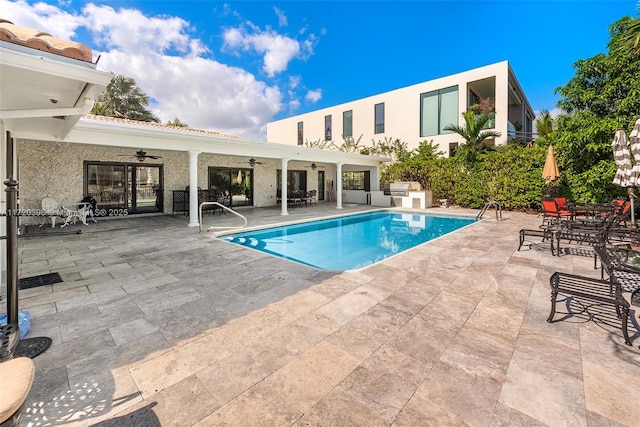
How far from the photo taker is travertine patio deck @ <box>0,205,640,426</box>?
78.7 inches

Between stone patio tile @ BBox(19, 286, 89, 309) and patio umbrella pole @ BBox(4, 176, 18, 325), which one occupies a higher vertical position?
patio umbrella pole @ BBox(4, 176, 18, 325)

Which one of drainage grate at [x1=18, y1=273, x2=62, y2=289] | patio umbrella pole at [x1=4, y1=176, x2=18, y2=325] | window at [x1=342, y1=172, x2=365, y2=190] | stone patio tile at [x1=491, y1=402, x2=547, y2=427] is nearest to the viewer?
stone patio tile at [x1=491, y1=402, x2=547, y2=427]

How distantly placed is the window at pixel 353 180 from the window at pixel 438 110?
496 centimetres

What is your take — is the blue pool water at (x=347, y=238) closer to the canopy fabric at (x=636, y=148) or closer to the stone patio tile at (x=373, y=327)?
the stone patio tile at (x=373, y=327)

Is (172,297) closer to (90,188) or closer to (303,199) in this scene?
(90,188)

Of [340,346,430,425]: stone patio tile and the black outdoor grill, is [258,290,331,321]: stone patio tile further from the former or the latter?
the black outdoor grill

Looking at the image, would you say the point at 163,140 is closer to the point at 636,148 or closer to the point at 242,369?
the point at 242,369

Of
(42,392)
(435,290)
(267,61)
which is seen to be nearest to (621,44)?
(435,290)

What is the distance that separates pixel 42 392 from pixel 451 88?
2082 centimetres

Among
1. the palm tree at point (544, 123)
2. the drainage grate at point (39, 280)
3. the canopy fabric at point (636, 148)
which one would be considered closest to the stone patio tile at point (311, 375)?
the drainage grate at point (39, 280)

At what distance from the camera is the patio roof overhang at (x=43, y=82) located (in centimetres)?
267

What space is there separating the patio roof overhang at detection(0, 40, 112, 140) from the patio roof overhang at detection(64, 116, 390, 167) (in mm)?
4075

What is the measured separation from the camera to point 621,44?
339 inches

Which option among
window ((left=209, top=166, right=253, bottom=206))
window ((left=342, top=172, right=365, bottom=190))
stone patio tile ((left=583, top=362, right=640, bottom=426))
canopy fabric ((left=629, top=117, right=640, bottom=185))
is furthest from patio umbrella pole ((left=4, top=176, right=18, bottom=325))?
window ((left=342, top=172, right=365, bottom=190))
